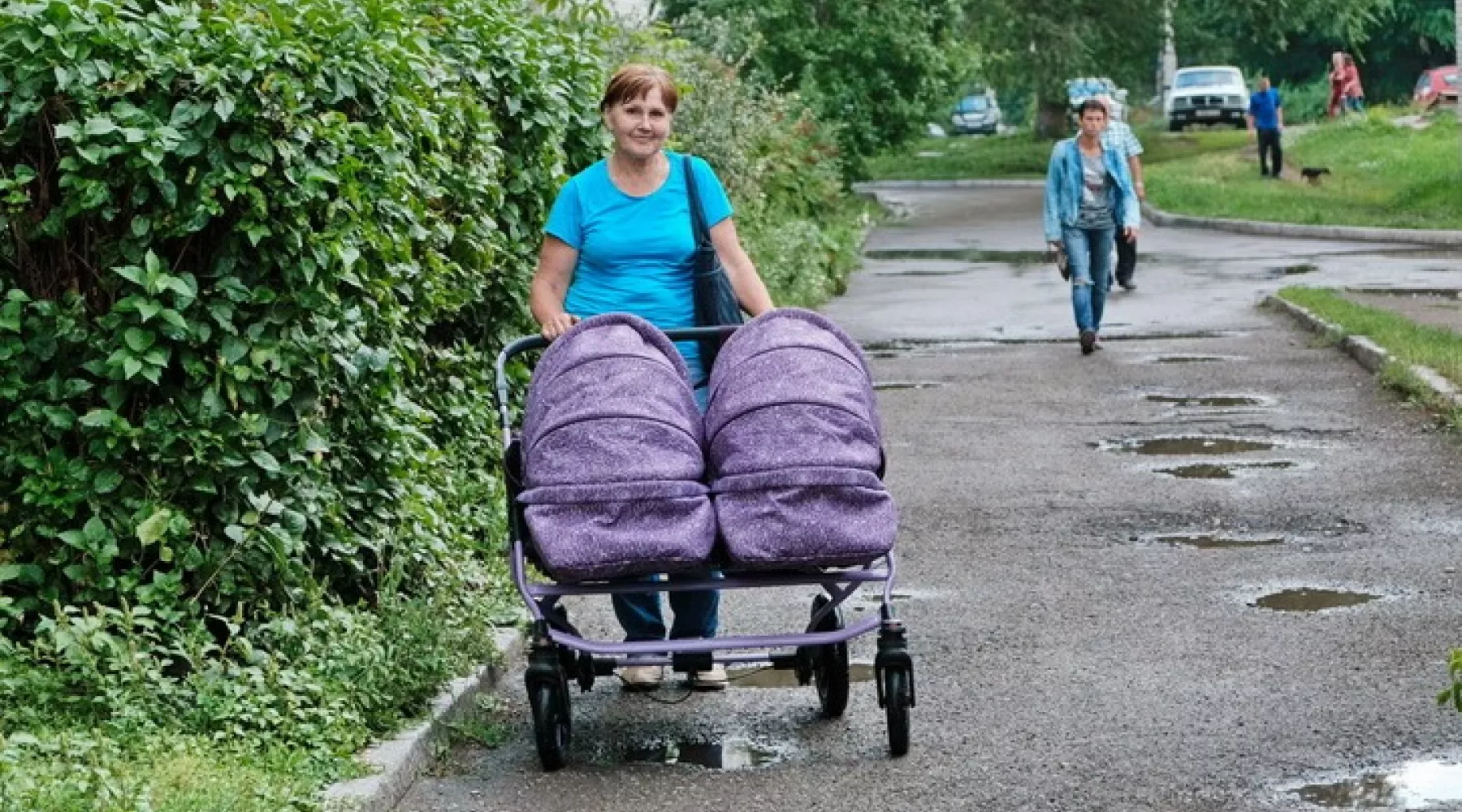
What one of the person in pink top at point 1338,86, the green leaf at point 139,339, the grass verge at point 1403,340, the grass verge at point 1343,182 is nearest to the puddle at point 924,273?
the grass verge at point 1343,182

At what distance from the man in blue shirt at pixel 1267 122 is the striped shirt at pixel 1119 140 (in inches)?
873

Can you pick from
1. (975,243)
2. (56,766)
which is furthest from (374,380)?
(975,243)

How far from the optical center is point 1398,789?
6152 millimetres

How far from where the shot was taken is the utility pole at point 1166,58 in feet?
178

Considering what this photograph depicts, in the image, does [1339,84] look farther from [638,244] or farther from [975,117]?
[638,244]

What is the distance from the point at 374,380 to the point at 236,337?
770 mm

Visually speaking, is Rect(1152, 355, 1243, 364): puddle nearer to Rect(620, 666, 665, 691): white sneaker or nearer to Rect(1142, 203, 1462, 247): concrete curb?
Rect(620, 666, 665, 691): white sneaker

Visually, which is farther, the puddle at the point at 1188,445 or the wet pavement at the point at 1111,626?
the puddle at the point at 1188,445

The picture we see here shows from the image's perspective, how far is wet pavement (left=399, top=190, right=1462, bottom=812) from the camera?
21.0ft

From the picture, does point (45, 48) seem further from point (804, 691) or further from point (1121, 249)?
point (1121, 249)

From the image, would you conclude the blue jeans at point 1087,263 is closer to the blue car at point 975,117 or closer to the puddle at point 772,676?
the puddle at point 772,676

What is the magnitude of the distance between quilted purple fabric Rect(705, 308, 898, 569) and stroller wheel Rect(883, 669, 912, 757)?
34cm

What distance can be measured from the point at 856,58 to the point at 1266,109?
698 cm

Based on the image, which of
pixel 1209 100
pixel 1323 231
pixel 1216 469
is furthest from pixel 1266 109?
pixel 1216 469
